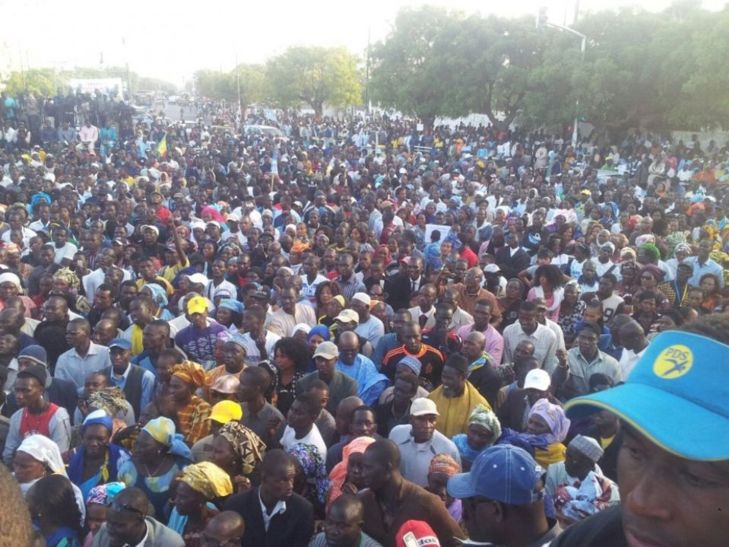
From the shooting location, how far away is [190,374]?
484cm

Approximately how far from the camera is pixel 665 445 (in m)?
1.18

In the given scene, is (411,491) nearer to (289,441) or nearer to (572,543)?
(289,441)

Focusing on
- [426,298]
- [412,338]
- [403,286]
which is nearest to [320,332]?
[412,338]

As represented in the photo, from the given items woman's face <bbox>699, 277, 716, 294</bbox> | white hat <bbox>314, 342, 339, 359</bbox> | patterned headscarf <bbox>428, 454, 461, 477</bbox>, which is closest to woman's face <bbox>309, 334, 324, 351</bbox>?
white hat <bbox>314, 342, 339, 359</bbox>

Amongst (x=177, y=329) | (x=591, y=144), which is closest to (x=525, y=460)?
(x=177, y=329)

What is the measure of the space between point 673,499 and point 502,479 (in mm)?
1436

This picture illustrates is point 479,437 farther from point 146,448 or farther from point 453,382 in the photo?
point 146,448

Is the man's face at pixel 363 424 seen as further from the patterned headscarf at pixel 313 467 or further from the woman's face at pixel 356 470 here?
the woman's face at pixel 356 470

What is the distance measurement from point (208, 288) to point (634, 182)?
14531mm

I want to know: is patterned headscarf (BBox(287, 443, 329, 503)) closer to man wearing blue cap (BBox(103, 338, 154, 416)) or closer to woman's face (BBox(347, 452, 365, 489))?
woman's face (BBox(347, 452, 365, 489))

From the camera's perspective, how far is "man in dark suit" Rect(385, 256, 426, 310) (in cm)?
791

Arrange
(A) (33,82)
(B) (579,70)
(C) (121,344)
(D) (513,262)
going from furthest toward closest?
1. (A) (33,82)
2. (B) (579,70)
3. (D) (513,262)
4. (C) (121,344)

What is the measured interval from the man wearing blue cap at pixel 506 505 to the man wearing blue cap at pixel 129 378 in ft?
10.4

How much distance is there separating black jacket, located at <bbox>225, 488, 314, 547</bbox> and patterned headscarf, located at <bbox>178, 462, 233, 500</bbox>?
0.09m
